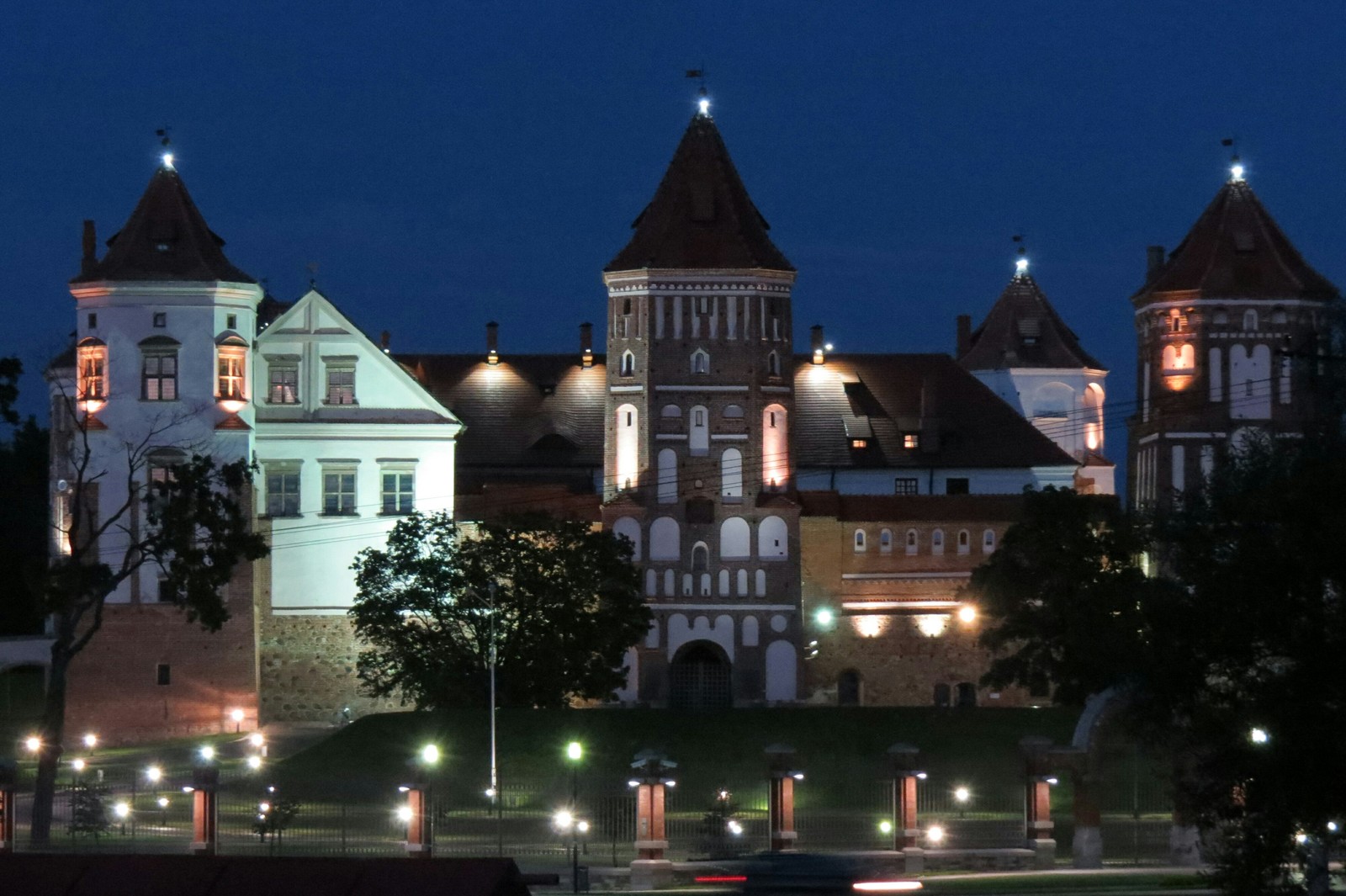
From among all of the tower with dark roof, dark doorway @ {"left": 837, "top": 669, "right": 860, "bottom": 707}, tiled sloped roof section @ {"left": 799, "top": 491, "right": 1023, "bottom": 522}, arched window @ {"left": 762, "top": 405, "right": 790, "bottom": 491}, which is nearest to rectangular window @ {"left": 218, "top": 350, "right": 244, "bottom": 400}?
arched window @ {"left": 762, "top": 405, "right": 790, "bottom": 491}

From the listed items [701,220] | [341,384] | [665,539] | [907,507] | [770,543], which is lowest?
[770,543]

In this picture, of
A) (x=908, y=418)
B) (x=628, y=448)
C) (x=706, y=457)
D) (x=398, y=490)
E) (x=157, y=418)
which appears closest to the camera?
(x=157, y=418)

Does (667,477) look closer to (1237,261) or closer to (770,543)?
(770,543)

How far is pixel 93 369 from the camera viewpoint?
9350 cm

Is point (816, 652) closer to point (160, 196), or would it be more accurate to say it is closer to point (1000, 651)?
point (1000, 651)

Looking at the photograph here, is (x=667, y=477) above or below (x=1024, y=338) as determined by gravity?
below

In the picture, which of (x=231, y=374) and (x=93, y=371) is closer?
(x=93, y=371)

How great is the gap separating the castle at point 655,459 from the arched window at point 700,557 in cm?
6

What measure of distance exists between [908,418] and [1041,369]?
1342cm

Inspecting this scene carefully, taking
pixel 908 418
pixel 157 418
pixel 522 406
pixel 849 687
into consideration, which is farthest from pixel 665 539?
pixel 157 418

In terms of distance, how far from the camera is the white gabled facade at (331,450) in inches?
3772

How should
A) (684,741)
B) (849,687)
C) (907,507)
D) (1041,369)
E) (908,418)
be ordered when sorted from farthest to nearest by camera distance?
1. (1041,369)
2. (908,418)
3. (907,507)
4. (849,687)
5. (684,741)

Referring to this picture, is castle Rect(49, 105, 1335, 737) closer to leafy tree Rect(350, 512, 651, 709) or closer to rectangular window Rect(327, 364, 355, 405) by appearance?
rectangular window Rect(327, 364, 355, 405)

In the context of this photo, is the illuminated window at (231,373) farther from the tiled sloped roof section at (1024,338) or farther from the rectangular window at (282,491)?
the tiled sloped roof section at (1024,338)
